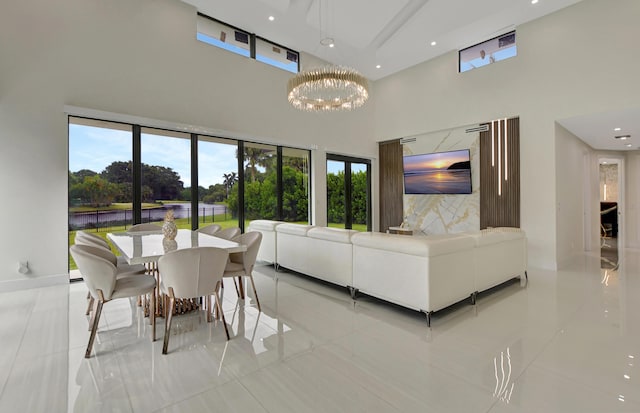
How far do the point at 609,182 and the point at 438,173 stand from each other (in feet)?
24.8

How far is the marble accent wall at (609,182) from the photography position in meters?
10.1

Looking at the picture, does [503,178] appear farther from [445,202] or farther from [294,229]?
[294,229]

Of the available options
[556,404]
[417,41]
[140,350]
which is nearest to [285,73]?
[417,41]

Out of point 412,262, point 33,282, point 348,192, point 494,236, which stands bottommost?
point 33,282

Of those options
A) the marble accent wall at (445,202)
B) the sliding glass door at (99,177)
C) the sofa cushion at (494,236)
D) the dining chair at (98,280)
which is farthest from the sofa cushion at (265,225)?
the marble accent wall at (445,202)

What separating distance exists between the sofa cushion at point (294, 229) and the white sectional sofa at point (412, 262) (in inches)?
0.6

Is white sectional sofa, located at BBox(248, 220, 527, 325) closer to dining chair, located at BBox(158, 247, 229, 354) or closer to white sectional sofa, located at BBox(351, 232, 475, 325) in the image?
white sectional sofa, located at BBox(351, 232, 475, 325)

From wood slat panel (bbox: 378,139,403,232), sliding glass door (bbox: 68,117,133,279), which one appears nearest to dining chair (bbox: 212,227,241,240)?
sliding glass door (bbox: 68,117,133,279)

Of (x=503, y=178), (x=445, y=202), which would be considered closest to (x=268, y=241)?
(x=445, y=202)

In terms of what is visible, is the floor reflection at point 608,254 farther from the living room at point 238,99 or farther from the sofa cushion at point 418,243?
the sofa cushion at point 418,243

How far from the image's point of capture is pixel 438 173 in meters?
7.39

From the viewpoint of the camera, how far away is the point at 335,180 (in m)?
8.38

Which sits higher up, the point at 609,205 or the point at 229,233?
the point at 609,205

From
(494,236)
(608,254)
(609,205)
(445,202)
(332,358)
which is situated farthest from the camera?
(609,205)
